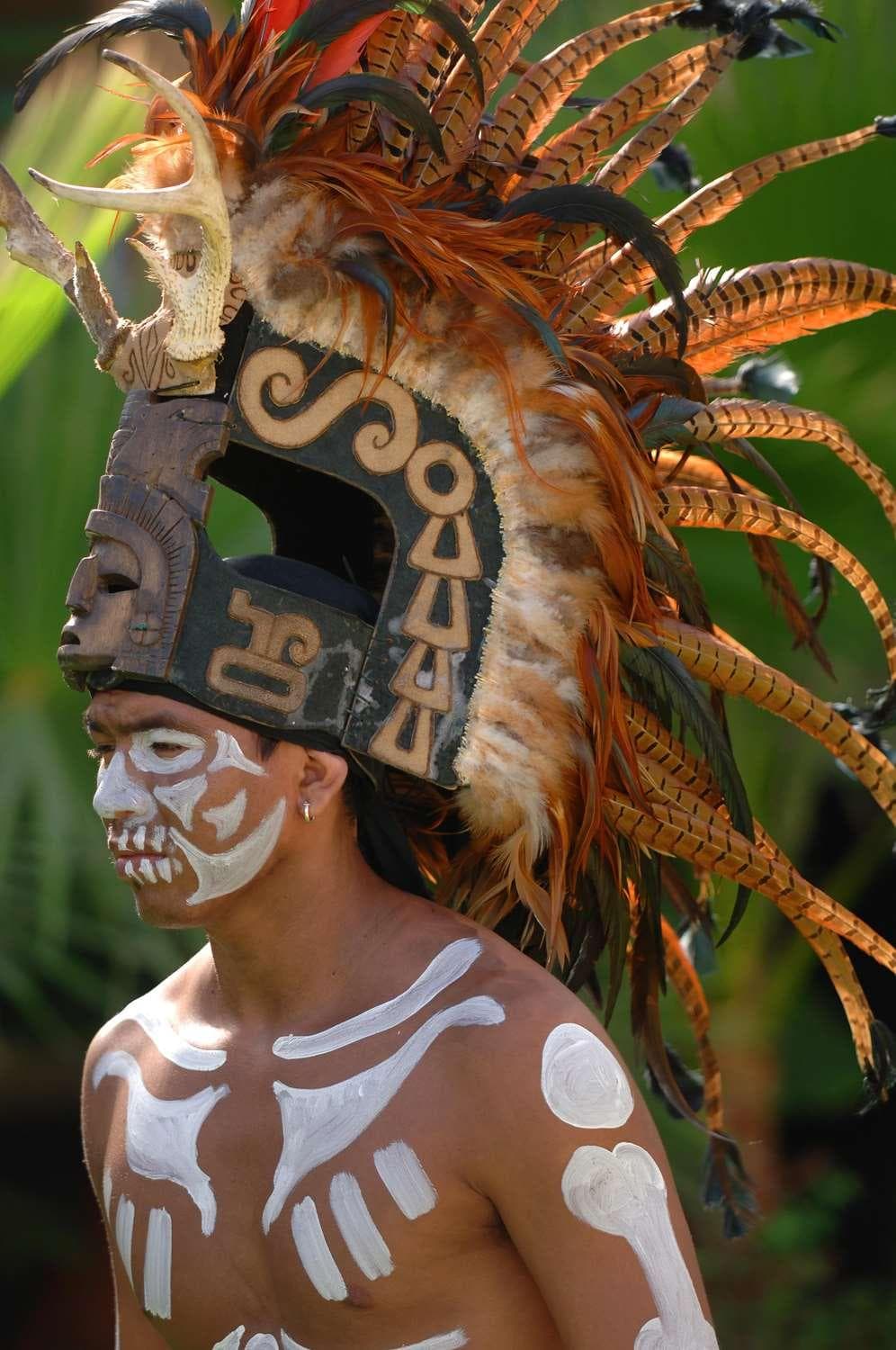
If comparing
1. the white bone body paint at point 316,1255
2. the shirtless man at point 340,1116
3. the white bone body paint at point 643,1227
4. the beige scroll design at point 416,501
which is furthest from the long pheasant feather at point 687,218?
the white bone body paint at point 316,1255

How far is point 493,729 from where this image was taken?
219cm

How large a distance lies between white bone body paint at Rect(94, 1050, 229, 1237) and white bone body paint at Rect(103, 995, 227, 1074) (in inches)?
1.7

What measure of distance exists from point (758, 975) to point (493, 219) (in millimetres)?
2557

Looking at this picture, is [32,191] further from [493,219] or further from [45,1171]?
[45,1171]

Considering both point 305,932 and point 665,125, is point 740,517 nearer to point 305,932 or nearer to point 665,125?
point 665,125

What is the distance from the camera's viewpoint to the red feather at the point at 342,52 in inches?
86.2

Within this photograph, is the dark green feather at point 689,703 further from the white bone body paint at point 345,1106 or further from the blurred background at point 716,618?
the blurred background at point 716,618

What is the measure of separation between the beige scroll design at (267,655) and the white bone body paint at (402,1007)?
37 centimetres

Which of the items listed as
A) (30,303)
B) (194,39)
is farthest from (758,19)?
(30,303)

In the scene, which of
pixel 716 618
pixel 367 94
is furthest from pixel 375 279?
pixel 716 618

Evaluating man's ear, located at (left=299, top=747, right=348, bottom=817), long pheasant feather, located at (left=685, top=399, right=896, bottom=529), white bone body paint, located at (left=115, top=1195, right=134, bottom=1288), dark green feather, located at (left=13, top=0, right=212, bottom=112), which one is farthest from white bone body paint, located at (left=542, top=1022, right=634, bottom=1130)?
dark green feather, located at (left=13, top=0, right=212, bottom=112)

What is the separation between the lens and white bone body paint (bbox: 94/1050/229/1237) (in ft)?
7.27

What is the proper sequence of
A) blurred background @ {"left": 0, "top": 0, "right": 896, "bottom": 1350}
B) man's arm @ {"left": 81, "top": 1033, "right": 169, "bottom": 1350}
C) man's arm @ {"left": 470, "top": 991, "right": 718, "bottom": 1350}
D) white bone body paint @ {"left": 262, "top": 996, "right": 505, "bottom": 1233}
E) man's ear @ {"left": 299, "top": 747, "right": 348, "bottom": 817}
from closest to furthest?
man's arm @ {"left": 470, "top": 991, "right": 718, "bottom": 1350}
white bone body paint @ {"left": 262, "top": 996, "right": 505, "bottom": 1233}
man's ear @ {"left": 299, "top": 747, "right": 348, "bottom": 817}
man's arm @ {"left": 81, "top": 1033, "right": 169, "bottom": 1350}
blurred background @ {"left": 0, "top": 0, "right": 896, "bottom": 1350}

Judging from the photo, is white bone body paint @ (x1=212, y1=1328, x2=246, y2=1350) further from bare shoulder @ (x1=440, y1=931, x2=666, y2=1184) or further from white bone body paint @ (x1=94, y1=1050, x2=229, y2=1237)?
bare shoulder @ (x1=440, y1=931, x2=666, y2=1184)
